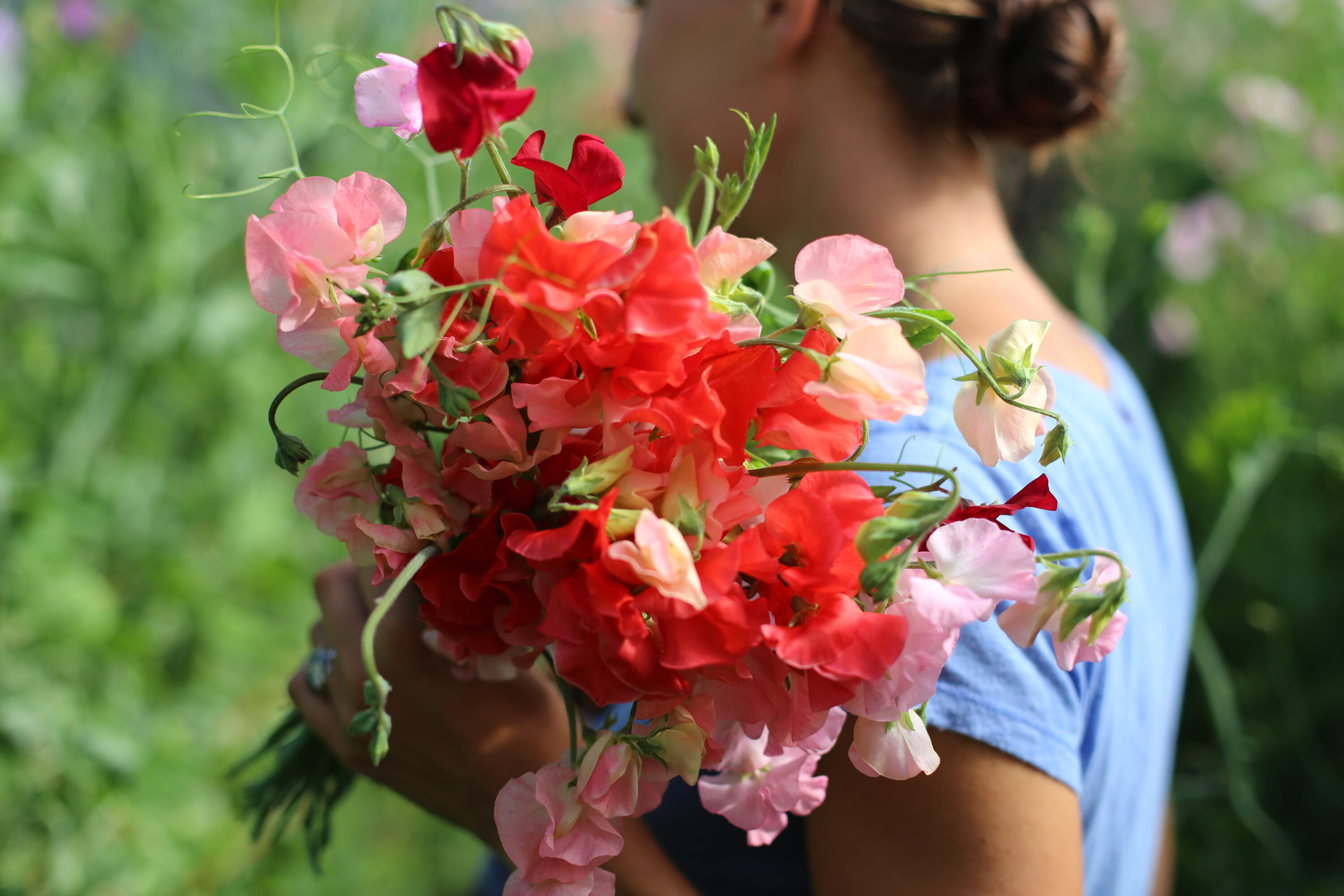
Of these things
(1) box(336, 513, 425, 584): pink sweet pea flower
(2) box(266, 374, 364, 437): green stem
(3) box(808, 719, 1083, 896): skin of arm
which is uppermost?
(2) box(266, 374, 364, 437): green stem

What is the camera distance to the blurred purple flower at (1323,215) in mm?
2357

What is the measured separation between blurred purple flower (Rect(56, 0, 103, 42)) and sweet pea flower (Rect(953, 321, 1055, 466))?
77.5 inches

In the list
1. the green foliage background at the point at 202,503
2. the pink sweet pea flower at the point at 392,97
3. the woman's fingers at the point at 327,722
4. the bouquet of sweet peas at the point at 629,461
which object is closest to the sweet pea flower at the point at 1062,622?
the bouquet of sweet peas at the point at 629,461

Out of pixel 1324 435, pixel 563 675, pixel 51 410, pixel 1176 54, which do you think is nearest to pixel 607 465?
pixel 563 675

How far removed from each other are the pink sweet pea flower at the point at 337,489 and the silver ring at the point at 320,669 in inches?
12.9

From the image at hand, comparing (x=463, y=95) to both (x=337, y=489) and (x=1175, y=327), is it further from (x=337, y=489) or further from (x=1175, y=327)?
(x=1175, y=327)

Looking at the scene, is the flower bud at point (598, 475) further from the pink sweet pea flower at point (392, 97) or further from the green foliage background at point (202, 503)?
the green foliage background at point (202, 503)

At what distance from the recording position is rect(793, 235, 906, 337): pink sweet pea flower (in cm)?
40

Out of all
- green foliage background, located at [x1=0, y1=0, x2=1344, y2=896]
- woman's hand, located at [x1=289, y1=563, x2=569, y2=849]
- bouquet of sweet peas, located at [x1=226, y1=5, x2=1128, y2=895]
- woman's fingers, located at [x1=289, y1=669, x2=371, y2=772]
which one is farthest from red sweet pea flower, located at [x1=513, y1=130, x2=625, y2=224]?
green foliage background, located at [x1=0, y1=0, x2=1344, y2=896]

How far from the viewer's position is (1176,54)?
3.78 metres

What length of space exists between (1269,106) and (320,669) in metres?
2.97

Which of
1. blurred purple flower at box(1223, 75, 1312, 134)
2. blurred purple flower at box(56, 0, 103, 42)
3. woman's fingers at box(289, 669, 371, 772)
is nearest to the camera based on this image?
woman's fingers at box(289, 669, 371, 772)

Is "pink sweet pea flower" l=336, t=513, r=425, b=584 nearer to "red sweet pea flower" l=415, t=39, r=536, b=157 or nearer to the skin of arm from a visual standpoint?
"red sweet pea flower" l=415, t=39, r=536, b=157

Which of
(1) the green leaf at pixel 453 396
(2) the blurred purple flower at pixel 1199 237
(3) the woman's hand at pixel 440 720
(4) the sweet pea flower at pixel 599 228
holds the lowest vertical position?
(2) the blurred purple flower at pixel 1199 237
